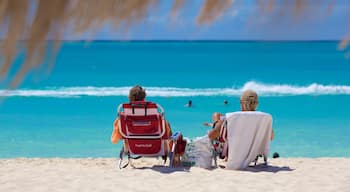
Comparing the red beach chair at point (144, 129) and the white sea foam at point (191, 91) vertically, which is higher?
the white sea foam at point (191, 91)

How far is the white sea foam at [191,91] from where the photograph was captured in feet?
72.1

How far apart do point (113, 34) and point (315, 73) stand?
32.5 m

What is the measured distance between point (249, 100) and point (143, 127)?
1231mm

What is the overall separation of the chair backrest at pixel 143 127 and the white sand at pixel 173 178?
0.31 m

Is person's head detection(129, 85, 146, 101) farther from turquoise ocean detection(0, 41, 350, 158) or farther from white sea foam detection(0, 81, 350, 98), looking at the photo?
white sea foam detection(0, 81, 350, 98)

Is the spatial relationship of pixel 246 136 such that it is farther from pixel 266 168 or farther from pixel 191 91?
pixel 191 91

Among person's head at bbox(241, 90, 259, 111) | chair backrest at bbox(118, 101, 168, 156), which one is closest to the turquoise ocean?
person's head at bbox(241, 90, 259, 111)

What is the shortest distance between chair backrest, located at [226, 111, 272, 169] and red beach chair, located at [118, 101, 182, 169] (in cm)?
67

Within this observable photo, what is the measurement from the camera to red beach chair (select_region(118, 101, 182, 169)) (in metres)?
5.87

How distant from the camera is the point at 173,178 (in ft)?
19.4

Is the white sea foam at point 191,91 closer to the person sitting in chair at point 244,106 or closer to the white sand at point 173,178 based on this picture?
the white sand at point 173,178

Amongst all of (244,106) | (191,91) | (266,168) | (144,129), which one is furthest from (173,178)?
(191,91)

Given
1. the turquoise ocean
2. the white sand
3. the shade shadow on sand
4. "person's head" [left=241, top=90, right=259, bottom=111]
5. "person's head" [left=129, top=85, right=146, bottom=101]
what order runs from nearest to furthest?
the white sand < "person's head" [left=129, top=85, right=146, bottom=101] < "person's head" [left=241, top=90, right=259, bottom=111] < the shade shadow on sand < the turquoise ocean

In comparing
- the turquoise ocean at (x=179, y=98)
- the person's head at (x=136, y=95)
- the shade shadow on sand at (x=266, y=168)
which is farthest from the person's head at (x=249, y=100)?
the person's head at (x=136, y=95)
